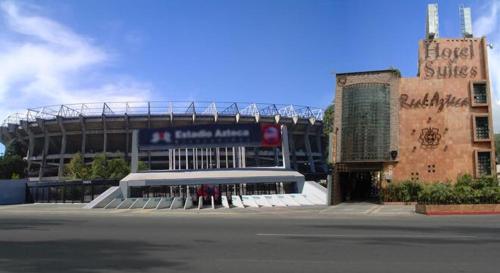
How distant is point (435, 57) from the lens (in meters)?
34.9

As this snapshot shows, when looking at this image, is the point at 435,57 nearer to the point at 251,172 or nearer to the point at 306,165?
the point at 251,172

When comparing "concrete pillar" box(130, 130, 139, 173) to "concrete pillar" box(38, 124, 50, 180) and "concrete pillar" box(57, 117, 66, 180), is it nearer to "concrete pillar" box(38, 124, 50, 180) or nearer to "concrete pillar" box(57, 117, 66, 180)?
"concrete pillar" box(57, 117, 66, 180)

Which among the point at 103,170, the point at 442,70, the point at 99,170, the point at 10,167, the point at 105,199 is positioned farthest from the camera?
the point at 10,167

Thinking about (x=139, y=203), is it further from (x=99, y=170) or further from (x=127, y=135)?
(x=127, y=135)

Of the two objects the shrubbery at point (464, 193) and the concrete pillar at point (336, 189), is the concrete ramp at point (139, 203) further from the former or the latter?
the shrubbery at point (464, 193)

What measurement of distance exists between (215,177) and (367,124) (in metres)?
11.2

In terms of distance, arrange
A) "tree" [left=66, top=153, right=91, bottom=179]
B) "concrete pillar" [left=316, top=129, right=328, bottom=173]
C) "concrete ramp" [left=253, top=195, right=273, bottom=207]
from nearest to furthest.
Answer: "concrete ramp" [left=253, top=195, right=273, bottom=207]
"tree" [left=66, top=153, right=91, bottom=179]
"concrete pillar" [left=316, top=129, right=328, bottom=173]

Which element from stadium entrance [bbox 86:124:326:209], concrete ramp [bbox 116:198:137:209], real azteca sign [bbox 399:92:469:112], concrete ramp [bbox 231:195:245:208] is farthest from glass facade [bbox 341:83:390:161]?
concrete ramp [bbox 116:198:137:209]

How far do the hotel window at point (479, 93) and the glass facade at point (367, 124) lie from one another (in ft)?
17.6

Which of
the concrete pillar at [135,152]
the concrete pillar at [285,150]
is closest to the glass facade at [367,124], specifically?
the concrete pillar at [285,150]

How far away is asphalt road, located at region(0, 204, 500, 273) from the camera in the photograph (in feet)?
30.8

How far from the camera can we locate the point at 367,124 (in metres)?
35.2

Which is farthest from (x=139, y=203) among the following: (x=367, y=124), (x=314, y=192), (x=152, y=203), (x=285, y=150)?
(x=367, y=124)

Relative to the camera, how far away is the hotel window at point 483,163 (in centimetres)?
3353
